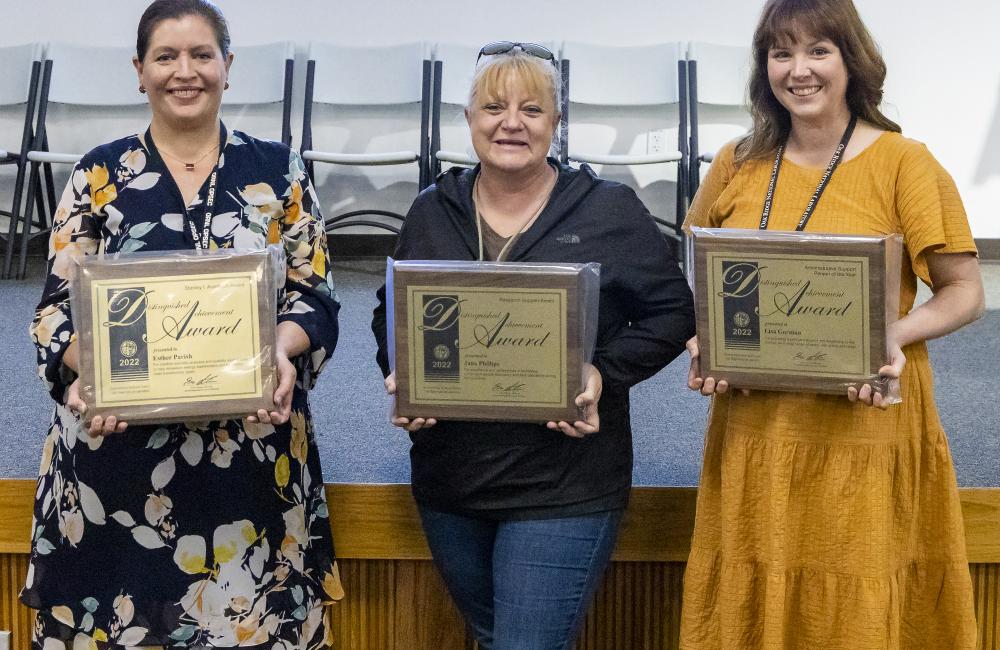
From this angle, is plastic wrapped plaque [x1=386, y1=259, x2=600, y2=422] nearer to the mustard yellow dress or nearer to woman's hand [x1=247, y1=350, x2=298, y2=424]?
woman's hand [x1=247, y1=350, x2=298, y2=424]

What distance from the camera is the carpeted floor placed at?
7.93 feet

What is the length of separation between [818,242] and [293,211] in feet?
2.60

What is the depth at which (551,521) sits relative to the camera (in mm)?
1592

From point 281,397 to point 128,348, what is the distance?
23 cm

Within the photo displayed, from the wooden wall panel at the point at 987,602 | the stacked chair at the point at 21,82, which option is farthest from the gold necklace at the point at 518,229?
the stacked chair at the point at 21,82

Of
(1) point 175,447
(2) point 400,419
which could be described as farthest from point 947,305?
(1) point 175,447

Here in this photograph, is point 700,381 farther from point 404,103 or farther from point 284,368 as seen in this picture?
point 404,103

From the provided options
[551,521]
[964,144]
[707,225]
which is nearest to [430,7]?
[964,144]

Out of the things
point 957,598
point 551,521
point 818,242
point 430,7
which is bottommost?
point 957,598

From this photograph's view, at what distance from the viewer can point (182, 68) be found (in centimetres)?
159

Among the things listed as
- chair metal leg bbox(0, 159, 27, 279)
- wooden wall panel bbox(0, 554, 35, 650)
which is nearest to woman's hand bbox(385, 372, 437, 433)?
wooden wall panel bbox(0, 554, 35, 650)

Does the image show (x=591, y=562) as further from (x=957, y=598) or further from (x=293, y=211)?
(x=293, y=211)

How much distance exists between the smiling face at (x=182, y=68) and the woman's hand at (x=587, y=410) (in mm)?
695

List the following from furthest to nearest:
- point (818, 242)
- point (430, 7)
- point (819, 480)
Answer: point (430, 7)
point (819, 480)
point (818, 242)
